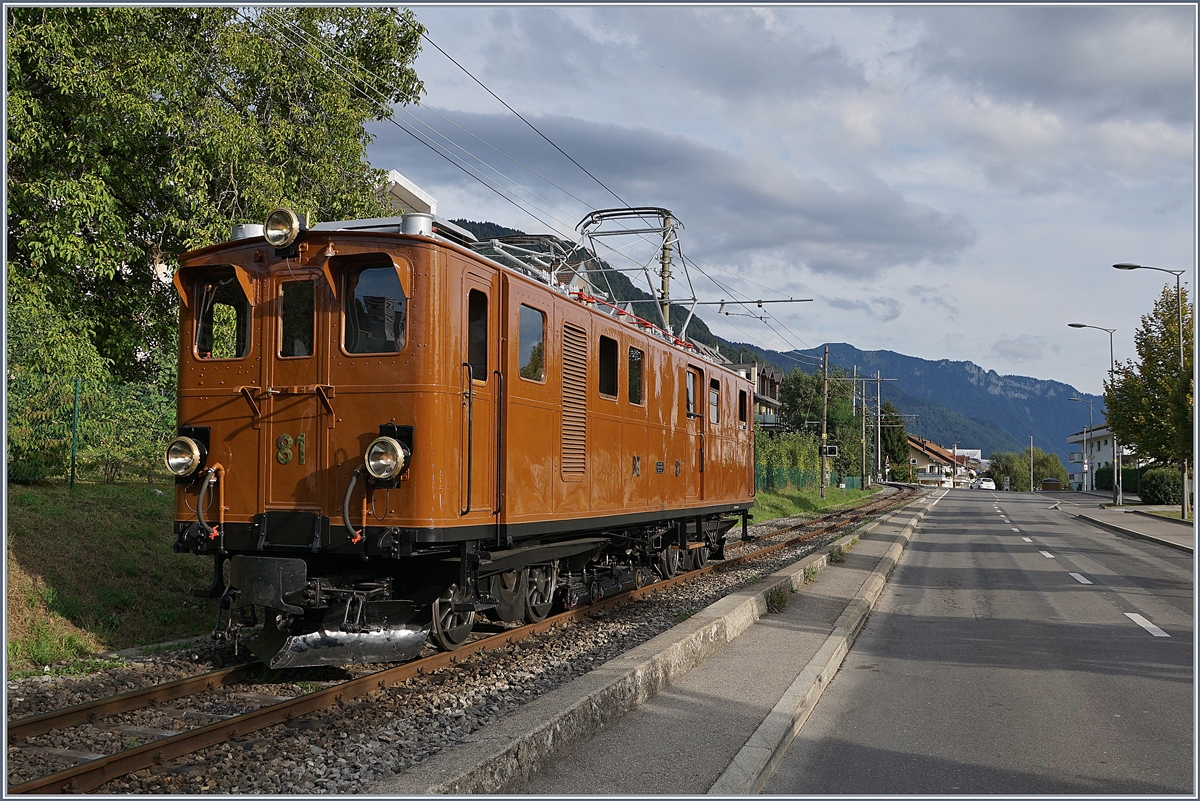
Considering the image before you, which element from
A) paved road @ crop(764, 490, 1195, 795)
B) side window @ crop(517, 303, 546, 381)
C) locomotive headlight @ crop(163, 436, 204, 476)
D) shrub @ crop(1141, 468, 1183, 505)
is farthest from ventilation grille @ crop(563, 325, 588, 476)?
shrub @ crop(1141, 468, 1183, 505)

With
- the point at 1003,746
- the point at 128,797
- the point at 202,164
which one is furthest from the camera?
the point at 202,164

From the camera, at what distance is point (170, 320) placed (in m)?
15.0

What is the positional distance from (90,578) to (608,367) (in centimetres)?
586

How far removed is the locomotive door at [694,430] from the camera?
1357cm

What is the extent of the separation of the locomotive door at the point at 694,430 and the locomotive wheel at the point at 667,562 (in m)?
0.98

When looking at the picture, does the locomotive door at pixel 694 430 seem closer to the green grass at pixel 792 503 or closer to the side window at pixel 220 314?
the side window at pixel 220 314

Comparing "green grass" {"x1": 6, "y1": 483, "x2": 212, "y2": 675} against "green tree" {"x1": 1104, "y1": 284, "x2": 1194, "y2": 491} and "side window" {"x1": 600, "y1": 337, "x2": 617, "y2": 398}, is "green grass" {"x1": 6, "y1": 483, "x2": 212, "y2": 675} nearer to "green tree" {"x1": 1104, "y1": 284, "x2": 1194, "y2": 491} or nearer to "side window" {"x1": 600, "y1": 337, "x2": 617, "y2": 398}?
"side window" {"x1": 600, "y1": 337, "x2": 617, "y2": 398}

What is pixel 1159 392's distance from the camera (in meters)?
33.7

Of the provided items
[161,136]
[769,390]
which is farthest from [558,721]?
[769,390]

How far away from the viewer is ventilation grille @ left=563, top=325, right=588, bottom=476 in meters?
9.42

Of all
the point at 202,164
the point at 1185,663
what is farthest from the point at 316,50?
the point at 1185,663

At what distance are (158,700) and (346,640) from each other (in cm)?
133

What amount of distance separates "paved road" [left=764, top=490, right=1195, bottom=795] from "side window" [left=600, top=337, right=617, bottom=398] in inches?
146

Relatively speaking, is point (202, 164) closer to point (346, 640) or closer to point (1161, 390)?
point (346, 640)
